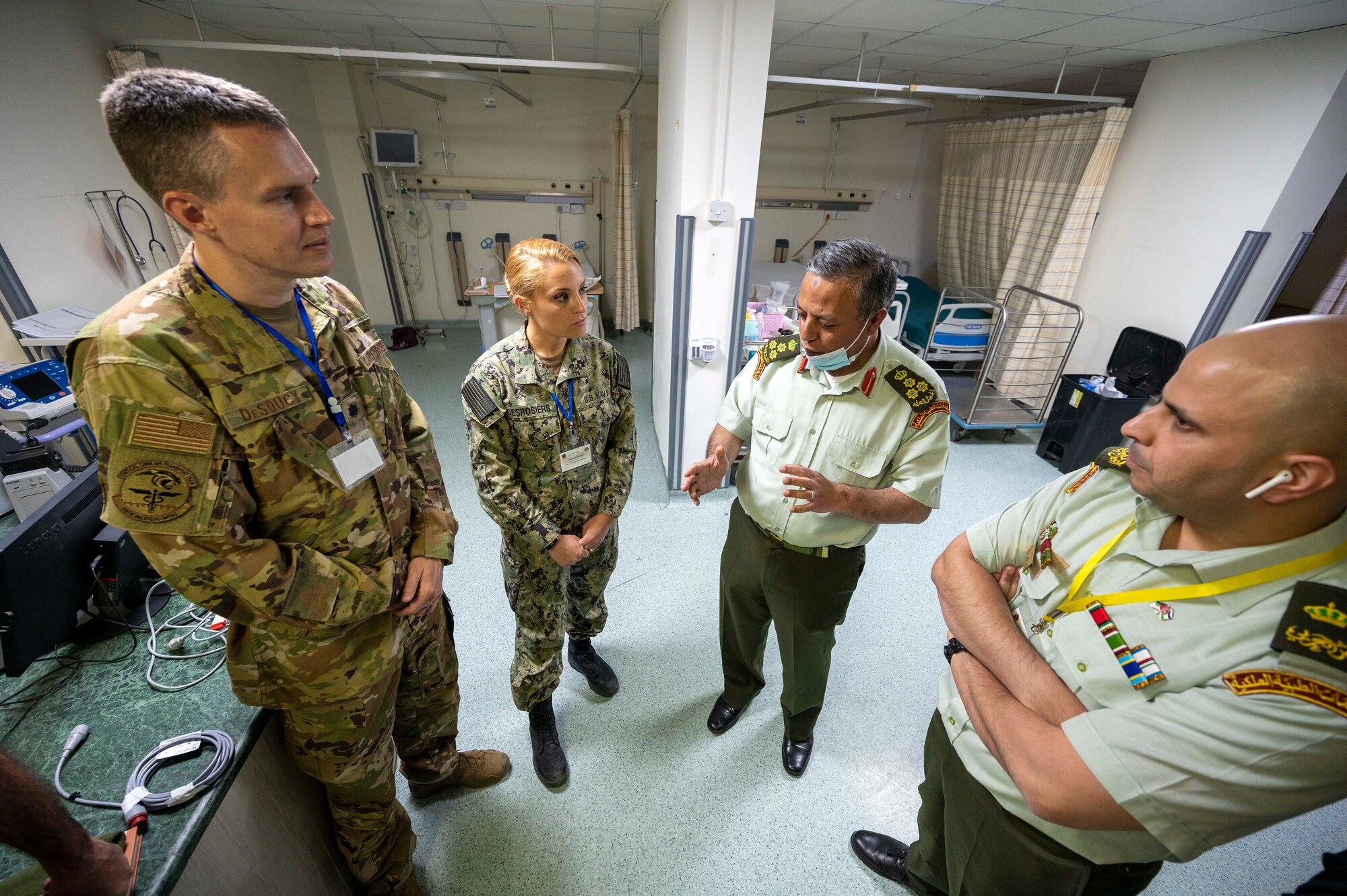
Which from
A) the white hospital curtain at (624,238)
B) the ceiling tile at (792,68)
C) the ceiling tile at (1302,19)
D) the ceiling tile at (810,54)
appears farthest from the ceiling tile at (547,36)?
the ceiling tile at (1302,19)

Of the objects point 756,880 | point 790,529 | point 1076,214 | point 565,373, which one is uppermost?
point 1076,214

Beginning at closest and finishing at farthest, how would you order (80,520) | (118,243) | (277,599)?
(277,599), (80,520), (118,243)

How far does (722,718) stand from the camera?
6.30ft

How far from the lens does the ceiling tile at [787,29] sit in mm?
3098

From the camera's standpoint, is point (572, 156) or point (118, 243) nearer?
point (118, 243)

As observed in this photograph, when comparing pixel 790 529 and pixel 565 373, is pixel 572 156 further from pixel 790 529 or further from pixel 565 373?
pixel 790 529

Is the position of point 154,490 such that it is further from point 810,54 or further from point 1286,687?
point 810,54

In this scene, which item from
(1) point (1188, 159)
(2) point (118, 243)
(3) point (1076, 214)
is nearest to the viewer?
(2) point (118, 243)

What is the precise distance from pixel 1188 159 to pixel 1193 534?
4312mm

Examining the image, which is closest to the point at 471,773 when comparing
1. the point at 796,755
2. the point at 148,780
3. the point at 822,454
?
the point at 148,780

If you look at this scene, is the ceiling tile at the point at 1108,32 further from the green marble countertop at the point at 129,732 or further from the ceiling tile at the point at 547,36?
the green marble countertop at the point at 129,732

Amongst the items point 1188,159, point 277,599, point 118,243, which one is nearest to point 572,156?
point 118,243

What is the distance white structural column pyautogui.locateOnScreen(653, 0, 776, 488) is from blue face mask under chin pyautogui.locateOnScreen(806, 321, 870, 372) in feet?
4.85

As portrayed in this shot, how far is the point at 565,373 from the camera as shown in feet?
4.75
